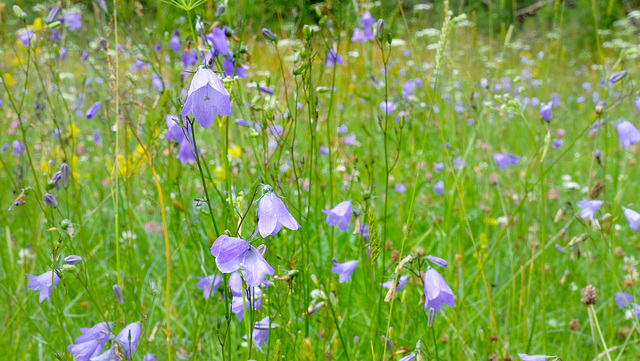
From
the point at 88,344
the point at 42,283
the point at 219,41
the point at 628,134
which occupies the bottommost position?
the point at 88,344

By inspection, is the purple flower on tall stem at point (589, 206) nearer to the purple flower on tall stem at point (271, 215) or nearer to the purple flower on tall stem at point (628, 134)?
the purple flower on tall stem at point (628, 134)

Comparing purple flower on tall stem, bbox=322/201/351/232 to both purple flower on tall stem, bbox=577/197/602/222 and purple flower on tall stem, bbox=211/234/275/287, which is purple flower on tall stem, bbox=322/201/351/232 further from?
purple flower on tall stem, bbox=577/197/602/222

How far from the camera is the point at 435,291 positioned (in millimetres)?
1219

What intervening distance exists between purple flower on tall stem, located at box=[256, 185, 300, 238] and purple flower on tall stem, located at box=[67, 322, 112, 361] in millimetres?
553

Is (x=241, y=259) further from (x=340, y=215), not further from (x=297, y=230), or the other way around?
(x=340, y=215)

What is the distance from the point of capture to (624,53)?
1.62m

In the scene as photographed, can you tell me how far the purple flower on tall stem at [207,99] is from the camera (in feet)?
3.20

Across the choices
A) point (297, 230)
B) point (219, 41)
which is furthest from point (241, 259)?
point (219, 41)

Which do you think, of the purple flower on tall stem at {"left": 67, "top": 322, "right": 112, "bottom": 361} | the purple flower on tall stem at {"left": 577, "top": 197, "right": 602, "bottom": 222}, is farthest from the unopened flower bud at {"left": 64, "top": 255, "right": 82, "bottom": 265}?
the purple flower on tall stem at {"left": 577, "top": 197, "right": 602, "bottom": 222}

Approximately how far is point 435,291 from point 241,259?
0.53m

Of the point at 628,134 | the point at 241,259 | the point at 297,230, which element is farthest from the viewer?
the point at 628,134

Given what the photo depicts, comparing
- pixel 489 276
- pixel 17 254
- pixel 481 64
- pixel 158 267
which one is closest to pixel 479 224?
pixel 489 276

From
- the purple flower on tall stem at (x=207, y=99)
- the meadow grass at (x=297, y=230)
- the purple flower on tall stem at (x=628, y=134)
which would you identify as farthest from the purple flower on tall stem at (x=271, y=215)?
the purple flower on tall stem at (x=628, y=134)

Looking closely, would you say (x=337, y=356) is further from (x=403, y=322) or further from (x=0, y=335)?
(x=0, y=335)
